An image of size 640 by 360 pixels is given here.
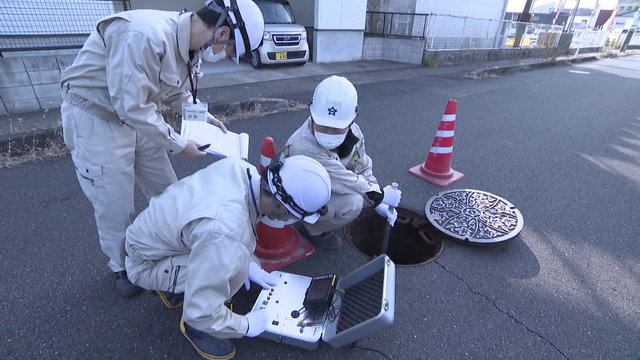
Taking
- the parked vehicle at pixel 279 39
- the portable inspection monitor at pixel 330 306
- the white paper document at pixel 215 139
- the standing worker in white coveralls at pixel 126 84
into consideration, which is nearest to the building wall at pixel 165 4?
the parked vehicle at pixel 279 39

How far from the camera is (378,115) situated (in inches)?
223

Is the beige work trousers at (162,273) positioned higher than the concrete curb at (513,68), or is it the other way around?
the beige work trousers at (162,273)

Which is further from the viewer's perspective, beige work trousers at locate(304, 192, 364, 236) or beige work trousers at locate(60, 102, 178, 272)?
beige work trousers at locate(304, 192, 364, 236)

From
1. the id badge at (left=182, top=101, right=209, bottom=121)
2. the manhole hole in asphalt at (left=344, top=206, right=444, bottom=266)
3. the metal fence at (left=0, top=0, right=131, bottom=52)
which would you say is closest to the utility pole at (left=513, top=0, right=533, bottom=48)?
the metal fence at (left=0, top=0, right=131, bottom=52)

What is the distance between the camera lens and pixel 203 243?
1.35 m

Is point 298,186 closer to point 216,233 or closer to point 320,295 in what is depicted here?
point 216,233

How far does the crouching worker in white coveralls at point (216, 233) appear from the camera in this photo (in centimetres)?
136

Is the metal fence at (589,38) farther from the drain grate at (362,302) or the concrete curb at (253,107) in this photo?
the drain grate at (362,302)

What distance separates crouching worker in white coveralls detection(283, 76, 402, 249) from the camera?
227 cm

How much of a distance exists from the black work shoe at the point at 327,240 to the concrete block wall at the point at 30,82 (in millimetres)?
4924

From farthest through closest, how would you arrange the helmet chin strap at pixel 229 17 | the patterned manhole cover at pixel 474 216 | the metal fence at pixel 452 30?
1. the metal fence at pixel 452 30
2. the patterned manhole cover at pixel 474 216
3. the helmet chin strap at pixel 229 17

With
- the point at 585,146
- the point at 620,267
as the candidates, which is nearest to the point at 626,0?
the point at 585,146

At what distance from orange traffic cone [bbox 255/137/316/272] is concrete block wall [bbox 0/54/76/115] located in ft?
15.5

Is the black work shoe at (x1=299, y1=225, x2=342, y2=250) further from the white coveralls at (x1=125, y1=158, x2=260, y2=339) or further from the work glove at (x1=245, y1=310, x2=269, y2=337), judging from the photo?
the white coveralls at (x1=125, y1=158, x2=260, y2=339)
